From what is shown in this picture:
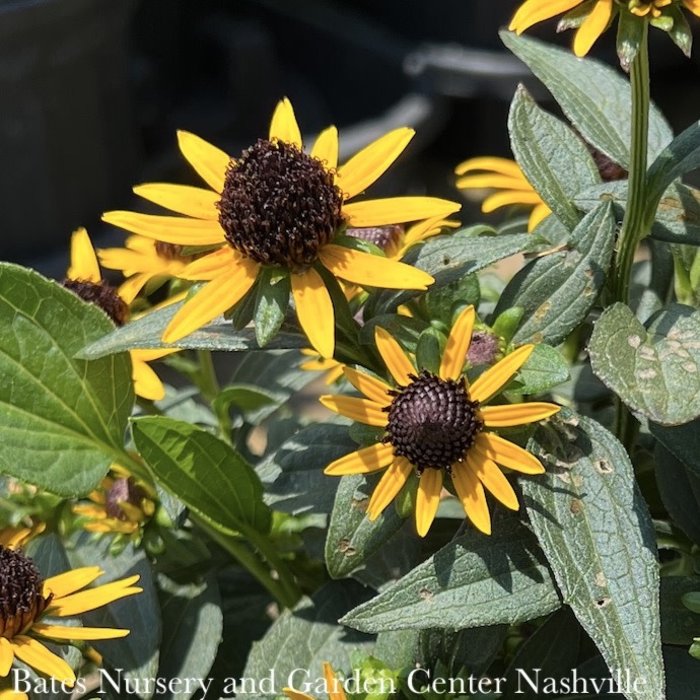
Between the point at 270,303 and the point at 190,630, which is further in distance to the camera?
the point at 190,630

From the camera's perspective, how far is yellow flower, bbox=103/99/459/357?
1.59 ft

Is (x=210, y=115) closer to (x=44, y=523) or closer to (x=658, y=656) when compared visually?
(x=44, y=523)

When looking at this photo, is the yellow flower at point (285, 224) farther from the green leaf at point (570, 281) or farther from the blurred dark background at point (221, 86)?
the blurred dark background at point (221, 86)

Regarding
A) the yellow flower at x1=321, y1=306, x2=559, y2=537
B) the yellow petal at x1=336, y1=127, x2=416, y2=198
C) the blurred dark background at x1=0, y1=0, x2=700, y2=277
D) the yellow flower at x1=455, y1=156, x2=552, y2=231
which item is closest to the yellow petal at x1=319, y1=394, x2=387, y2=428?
the yellow flower at x1=321, y1=306, x2=559, y2=537

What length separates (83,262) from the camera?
0.68 meters

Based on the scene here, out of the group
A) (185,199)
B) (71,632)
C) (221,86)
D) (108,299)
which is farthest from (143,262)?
(221,86)

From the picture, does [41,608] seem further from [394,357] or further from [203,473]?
[394,357]

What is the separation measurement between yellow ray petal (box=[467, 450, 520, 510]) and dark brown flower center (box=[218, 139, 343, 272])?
0.38ft

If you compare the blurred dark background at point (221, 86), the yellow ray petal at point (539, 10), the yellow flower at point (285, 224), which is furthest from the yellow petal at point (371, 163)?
the blurred dark background at point (221, 86)

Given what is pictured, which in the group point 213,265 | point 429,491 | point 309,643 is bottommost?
point 309,643

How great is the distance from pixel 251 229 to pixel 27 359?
5.5 inches

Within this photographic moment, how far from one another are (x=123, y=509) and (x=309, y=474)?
0.35ft

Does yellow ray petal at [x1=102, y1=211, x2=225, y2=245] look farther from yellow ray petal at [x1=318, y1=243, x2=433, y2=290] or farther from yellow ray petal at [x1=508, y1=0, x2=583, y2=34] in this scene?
yellow ray petal at [x1=508, y1=0, x2=583, y2=34]

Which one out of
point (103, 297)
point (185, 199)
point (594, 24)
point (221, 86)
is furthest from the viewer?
point (221, 86)
